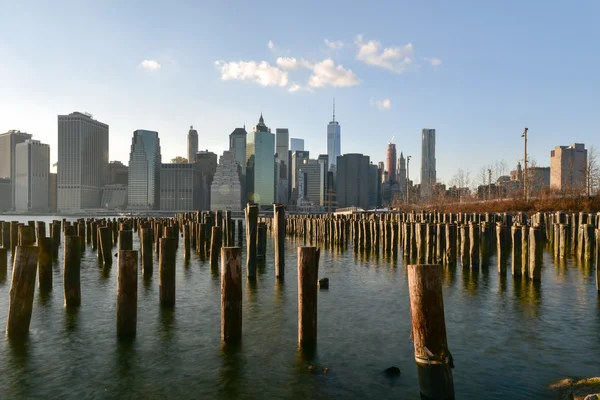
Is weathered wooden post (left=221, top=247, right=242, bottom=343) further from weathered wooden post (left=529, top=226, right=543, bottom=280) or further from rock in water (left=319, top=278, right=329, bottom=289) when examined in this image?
weathered wooden post (left=529, top=226, right=543, bottom=280)

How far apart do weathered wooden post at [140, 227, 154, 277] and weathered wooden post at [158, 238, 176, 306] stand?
20.0 ft

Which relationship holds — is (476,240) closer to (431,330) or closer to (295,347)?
(295,347)

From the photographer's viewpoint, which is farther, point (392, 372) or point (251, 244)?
point (251, 244)

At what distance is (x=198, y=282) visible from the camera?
812 inches

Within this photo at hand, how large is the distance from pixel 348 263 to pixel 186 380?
1837 centimetres

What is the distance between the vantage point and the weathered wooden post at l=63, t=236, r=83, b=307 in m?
14.5

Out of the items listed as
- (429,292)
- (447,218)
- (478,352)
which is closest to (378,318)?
(478,352)

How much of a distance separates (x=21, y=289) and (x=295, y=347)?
23.0ft

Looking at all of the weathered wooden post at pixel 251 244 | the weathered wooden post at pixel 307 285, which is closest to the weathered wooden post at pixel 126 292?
the weathered wooden post at pixel 307 285

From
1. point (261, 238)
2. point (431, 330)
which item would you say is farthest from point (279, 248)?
point (431, 330)

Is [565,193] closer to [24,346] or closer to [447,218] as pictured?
[447,218]

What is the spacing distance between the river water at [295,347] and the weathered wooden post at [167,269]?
19.1 inches

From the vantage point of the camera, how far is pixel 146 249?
842 inches

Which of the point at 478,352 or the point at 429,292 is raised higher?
the point at 429,292
